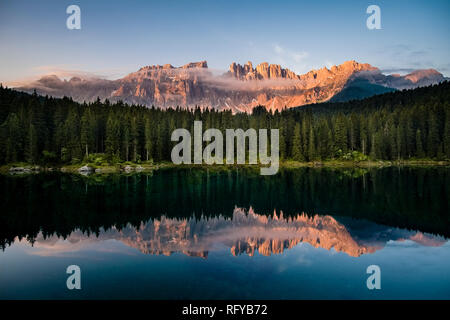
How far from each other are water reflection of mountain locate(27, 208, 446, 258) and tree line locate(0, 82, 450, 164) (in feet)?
244

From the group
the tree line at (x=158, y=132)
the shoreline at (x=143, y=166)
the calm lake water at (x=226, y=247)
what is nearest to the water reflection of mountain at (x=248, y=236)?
the calm lake water at (x=226, y=247)

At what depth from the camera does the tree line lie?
9175cm

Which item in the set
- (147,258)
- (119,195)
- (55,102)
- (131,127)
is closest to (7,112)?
(55,102)

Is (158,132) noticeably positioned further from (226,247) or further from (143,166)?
(226,247)

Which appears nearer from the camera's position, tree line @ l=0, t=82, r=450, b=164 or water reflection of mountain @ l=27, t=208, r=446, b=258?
water reflection of mountain @ l=27, t=208, r=446, b=258

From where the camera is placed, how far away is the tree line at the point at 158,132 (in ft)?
301

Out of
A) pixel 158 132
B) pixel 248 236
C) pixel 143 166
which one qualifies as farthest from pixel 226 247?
pixel 158 132

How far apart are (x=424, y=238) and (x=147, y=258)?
1884 centimetres

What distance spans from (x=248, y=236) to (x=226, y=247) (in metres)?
3.37

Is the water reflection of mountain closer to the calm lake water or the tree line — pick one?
the calm lake water

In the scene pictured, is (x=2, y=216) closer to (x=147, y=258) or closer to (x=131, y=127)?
(x=147, y=258)

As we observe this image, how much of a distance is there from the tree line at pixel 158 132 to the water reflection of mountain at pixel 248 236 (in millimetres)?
74439

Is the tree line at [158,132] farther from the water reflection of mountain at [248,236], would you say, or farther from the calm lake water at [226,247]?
the water reflection of mountain at [248,236]

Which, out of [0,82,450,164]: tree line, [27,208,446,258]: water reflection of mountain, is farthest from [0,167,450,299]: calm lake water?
[0,82,450,164]: tree line
